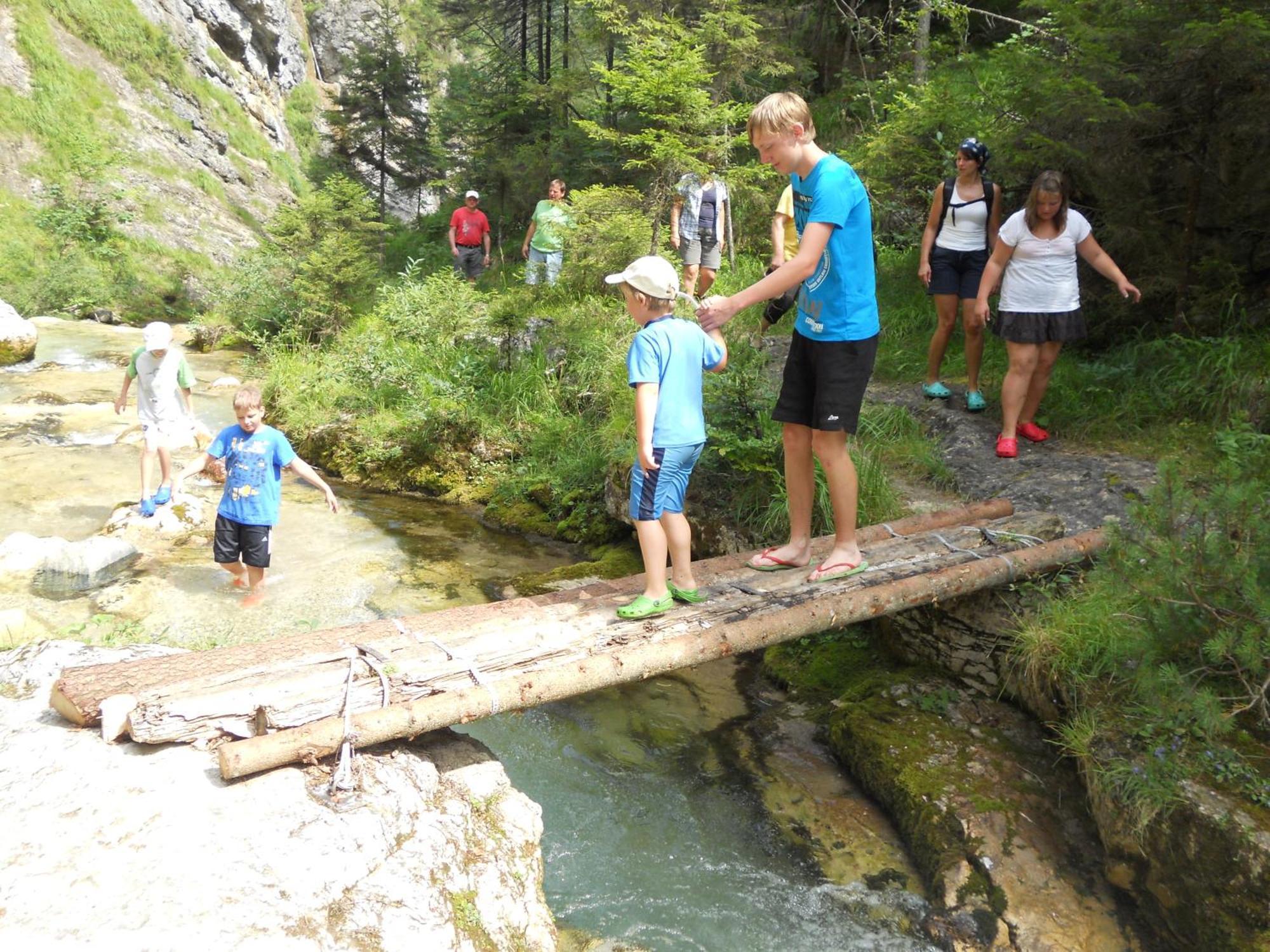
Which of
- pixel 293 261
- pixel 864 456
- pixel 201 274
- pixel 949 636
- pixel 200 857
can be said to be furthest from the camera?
pixel 201 274

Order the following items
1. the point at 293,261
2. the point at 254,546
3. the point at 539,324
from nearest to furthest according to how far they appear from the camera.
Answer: the point at 254,546, the point at 539,324, the point at 293,261

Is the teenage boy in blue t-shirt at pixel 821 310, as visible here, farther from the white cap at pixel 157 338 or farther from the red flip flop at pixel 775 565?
the white cap at pixel 157 338

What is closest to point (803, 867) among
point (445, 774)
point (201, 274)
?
point (445, 774)

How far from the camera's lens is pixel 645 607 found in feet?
13.8

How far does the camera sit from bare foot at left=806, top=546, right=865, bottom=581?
462 centimetres

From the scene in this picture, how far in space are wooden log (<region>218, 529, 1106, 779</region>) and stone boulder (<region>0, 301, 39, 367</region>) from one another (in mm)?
13614

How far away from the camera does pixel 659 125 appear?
33.1ft

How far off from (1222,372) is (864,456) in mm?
2776

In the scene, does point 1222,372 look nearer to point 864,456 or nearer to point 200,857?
point 864,456

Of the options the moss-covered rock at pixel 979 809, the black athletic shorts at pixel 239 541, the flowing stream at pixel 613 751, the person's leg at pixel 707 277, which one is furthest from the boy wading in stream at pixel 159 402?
the moss-covered rock at pixel 979 809

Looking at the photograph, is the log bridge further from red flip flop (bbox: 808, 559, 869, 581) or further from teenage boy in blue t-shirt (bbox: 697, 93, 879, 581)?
teenage boy in blue t-shirt (bbox: 697, 93, 879, 581)

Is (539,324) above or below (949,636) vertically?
above

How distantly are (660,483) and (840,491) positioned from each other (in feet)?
3.18

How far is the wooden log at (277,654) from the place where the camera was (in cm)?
332
